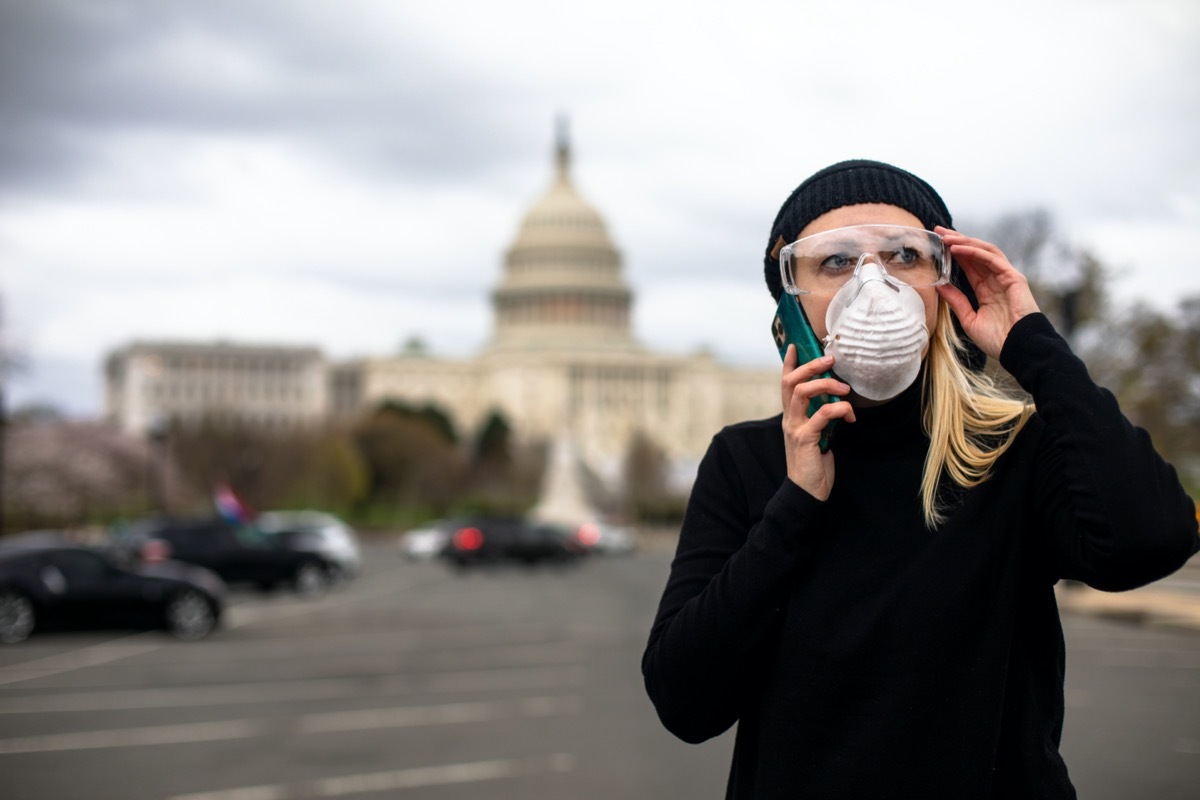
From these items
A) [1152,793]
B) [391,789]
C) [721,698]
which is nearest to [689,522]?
[721,698]

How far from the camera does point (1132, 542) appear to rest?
2.02 m

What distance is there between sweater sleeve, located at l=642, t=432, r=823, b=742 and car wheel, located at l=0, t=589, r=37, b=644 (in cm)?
1480

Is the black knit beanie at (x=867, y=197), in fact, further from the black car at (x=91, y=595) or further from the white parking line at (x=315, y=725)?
the black car at (x=91, y=595)

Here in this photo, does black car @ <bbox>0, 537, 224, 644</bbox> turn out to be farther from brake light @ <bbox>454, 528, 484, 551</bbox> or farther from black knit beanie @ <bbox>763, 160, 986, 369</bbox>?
brake light @ <bbox>454, 528, 484, 551</bbox>

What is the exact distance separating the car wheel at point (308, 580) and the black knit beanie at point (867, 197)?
24030 millimetres

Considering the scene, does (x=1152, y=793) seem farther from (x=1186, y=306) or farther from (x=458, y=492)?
(x=458, y=492)

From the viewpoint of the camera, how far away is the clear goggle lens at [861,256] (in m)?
2.19

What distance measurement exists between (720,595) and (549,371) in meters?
134

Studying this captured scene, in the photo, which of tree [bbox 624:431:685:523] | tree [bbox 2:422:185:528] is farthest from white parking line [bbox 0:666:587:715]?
tree [bbox 624:431:685:523]

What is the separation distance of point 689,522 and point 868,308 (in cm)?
50

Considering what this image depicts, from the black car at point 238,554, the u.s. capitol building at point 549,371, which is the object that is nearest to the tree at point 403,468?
the black car at point 238,554

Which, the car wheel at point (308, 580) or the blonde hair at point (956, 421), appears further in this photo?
the car wheel at point (308, 580)

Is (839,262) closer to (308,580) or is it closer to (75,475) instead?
(308,580)

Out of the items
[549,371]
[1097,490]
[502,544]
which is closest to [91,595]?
[1097,490]
